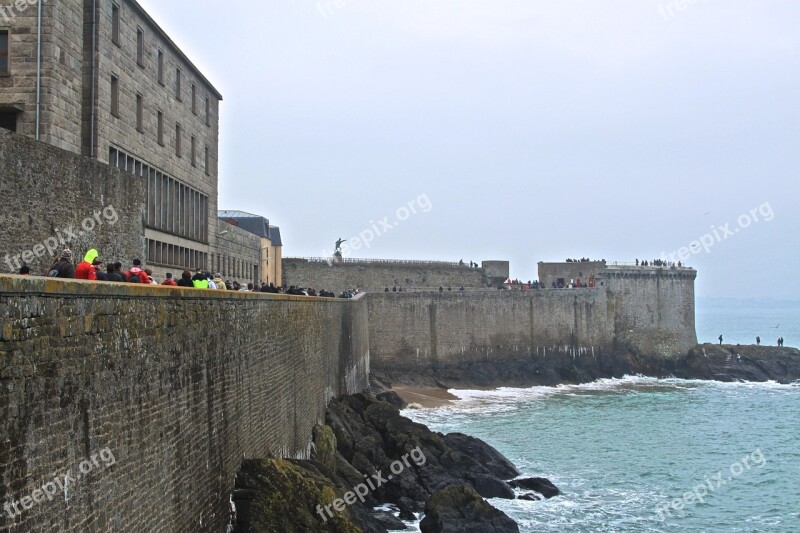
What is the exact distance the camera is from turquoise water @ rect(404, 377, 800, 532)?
25.8 meters

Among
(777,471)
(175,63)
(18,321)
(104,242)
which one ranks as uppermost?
(175,63)

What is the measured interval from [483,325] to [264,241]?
54.5 ft

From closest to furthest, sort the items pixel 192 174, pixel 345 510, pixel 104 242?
pixel 345 510 < pixel 104 242 < pixel 192 174

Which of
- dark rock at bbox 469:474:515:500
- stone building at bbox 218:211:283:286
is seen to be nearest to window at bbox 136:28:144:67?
dark rock at bbox 469:474:515:500

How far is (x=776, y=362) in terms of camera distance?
219 feet

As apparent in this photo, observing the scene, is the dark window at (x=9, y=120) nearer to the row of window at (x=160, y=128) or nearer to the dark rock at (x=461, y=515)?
the row of window at (x=160, y=128)

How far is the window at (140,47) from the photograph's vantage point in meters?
26.1

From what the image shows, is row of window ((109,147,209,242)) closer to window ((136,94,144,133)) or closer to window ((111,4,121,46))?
window ((136,94,144,133))

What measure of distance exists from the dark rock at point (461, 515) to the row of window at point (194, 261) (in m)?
12.5

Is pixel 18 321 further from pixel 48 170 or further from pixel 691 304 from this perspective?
pixel 691 304

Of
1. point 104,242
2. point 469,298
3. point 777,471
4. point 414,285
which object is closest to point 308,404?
point 104,242

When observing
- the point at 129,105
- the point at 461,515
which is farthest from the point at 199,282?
the point at 129,105

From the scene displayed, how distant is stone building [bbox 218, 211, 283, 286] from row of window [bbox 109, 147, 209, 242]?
1337cm

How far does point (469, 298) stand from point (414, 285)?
8789 millimetres
